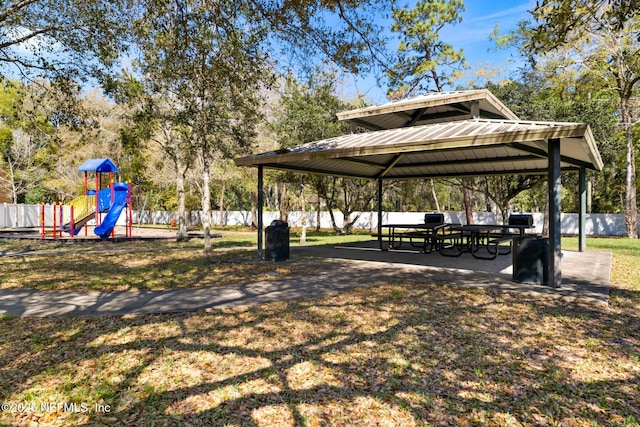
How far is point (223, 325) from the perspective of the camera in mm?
4734

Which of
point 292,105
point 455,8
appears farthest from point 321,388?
point 455,8

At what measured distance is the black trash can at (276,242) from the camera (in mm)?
9852

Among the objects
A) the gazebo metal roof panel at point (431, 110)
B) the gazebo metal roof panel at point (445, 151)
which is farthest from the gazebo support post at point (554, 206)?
the gazebo metal roof panel at point (431, 110)

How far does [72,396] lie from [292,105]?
16166 millimetres

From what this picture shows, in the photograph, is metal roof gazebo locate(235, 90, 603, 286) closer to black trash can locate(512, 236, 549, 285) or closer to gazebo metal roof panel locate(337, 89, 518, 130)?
gazebo metal roof panel locate(337, 89, 518, 130)

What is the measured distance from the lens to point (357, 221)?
30.4m

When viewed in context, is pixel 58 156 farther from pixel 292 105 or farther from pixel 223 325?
pixel 223 325

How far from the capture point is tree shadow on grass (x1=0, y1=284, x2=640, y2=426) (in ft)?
9.48

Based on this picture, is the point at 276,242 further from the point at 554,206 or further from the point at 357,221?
the point at 357,221

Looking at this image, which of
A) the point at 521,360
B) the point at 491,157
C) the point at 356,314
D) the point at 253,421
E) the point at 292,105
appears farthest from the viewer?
the point at 292,105

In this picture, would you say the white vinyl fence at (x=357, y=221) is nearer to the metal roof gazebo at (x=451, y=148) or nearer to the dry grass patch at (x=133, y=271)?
the metal roof gazebo at (x=451, y=148)

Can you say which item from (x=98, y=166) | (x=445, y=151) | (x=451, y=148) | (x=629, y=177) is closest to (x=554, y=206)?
(x=451, y=148)

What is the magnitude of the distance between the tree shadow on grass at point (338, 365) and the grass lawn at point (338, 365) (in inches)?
0.6

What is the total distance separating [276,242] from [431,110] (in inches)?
284
